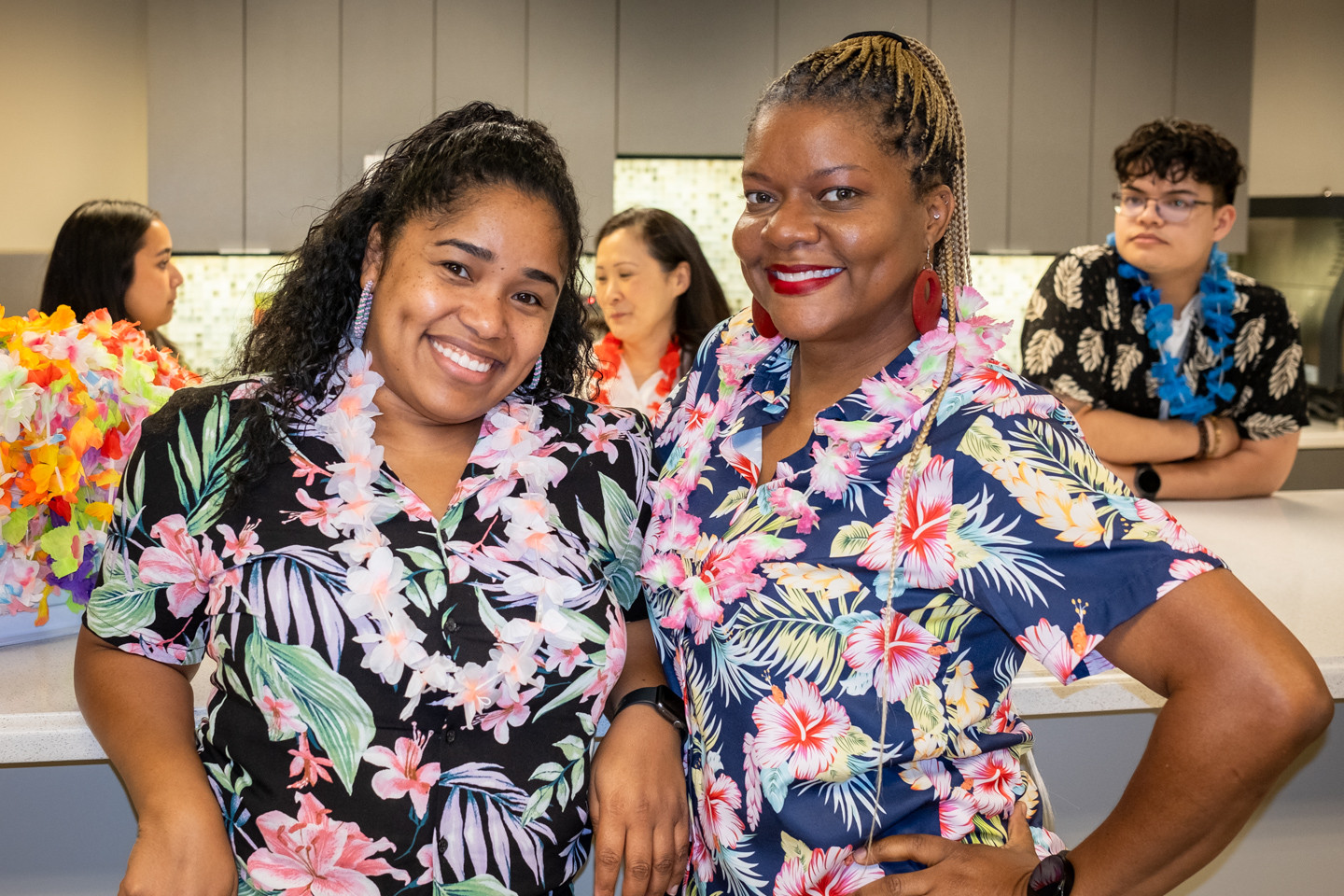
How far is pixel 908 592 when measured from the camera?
1.06 metres

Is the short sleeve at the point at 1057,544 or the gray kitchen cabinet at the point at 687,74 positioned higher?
the gray kitchen cabinet at the point at 687,74

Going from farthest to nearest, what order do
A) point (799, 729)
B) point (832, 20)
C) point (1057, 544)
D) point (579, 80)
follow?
1. point (832, 20)
2. point (579, 80)
3. point (799, 729)
4. point (1057, 544)

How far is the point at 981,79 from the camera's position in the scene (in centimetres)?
464

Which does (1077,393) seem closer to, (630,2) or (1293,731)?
(1293,731)

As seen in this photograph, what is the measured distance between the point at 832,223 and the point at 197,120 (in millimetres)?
3828

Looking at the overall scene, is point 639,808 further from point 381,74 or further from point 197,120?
point 197,120

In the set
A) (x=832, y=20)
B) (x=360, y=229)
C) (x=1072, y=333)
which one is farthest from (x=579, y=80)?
(x=360, y=229)

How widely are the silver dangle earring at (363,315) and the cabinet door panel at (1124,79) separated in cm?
405

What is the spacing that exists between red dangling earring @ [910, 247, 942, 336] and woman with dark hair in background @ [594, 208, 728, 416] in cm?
235

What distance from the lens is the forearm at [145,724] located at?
3.58ft

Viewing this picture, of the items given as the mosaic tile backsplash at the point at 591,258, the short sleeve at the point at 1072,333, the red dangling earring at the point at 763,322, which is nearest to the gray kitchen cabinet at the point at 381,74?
the mosaic tile backsplash at the point at 591,258

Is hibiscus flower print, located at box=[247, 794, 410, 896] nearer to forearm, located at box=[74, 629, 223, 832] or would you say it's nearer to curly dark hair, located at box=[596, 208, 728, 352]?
forearm, located at box=[74, 629, 223, 832]

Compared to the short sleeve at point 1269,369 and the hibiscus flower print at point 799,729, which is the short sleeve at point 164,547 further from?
the short sleeve at point 1269,369

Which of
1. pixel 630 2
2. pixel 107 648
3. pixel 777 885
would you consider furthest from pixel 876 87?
pixel 630 2
